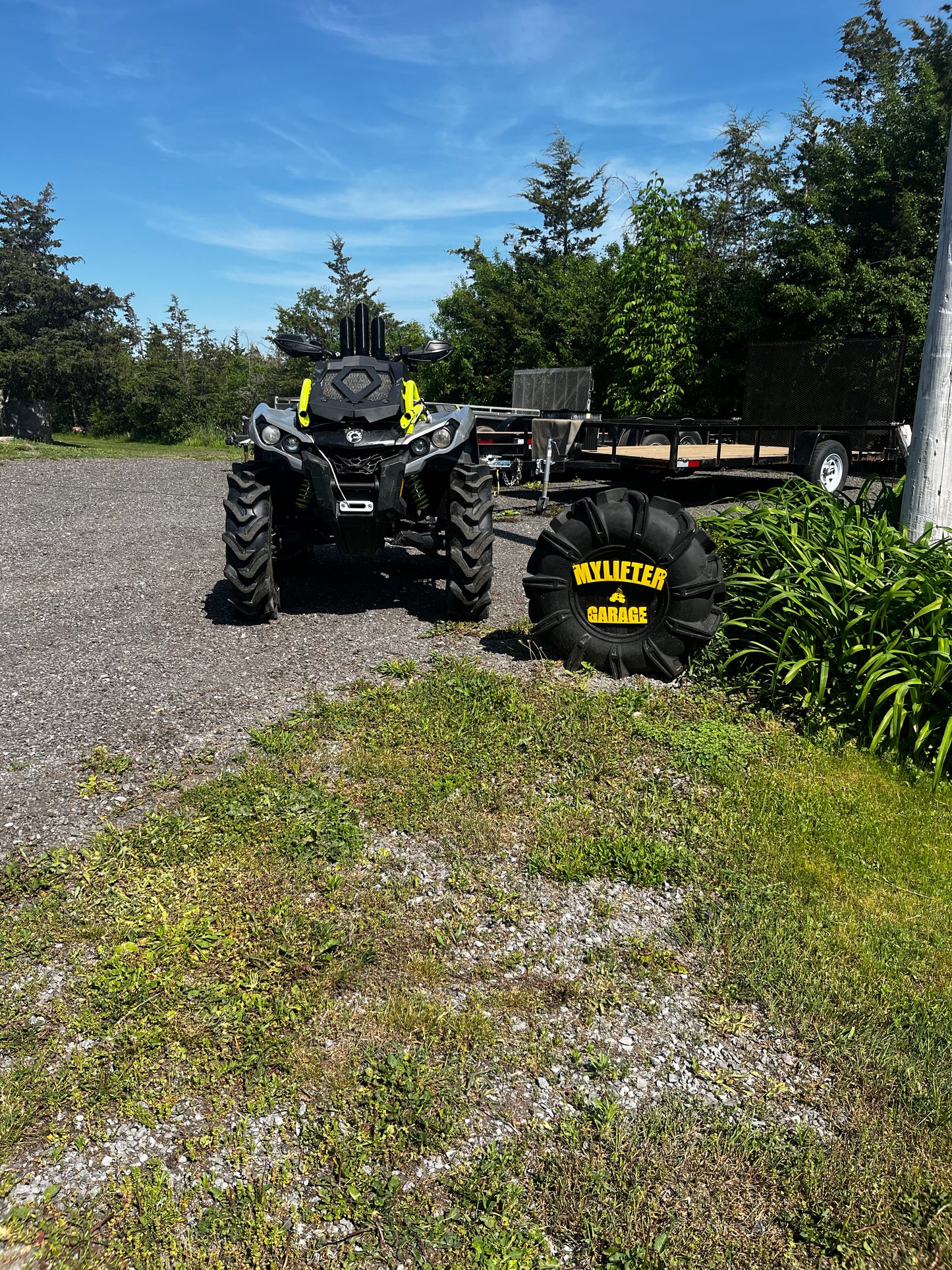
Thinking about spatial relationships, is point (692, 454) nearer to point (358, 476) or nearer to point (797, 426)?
point (797, 426)

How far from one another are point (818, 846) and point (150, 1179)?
2.53 m

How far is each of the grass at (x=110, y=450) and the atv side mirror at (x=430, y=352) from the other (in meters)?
14.0

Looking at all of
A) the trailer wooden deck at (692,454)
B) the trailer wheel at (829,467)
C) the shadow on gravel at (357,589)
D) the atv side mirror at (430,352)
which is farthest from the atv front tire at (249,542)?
the trailer wheel at (829,467)

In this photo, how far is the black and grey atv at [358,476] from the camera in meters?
5.93

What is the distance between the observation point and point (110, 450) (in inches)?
973

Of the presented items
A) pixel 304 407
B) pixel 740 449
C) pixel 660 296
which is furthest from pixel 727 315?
pixel 304 407

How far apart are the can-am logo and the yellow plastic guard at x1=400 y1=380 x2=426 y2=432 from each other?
6.20 ft

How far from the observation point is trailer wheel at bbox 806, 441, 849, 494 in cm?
1031

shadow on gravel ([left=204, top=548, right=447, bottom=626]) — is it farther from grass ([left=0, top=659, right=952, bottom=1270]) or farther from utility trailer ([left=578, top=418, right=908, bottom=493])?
utility trailer ([left=578, top=418, right=908, bottom=493])

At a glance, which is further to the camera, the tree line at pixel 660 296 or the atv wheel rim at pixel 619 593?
the tree line at pixel 660 296

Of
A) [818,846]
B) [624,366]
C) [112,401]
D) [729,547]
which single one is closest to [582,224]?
[624,366]

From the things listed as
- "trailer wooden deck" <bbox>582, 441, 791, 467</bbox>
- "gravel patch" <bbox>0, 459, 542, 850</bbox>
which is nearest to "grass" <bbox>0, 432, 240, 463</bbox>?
"gravel patch" <bbox>0, 459, 542, 850</bbox>

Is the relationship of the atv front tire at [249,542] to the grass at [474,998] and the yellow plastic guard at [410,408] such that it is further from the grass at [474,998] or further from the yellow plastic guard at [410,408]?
the grass at [474,998]

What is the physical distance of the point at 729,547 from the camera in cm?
562
